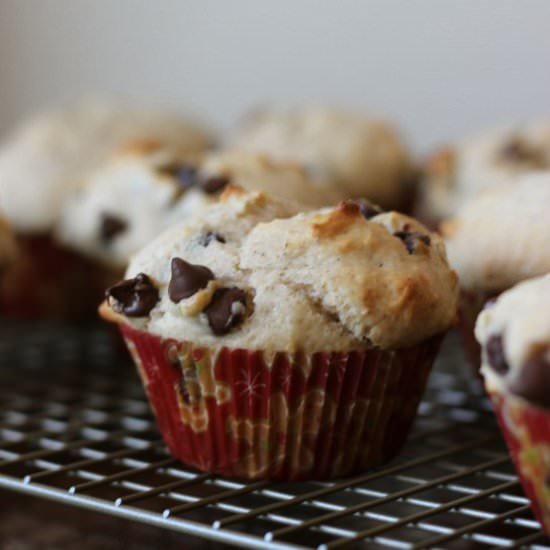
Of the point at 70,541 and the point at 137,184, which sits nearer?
the point at 70,541

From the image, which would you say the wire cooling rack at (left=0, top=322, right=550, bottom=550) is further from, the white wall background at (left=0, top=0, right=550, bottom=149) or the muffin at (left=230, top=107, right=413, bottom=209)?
the white wall background at (left=0, top=0, right=550, bottom=149)

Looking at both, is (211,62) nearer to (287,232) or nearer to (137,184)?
(137,184)

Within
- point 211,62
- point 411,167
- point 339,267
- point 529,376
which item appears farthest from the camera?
point 211,62

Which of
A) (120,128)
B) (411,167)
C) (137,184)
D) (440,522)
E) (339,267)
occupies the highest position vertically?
(120,128)

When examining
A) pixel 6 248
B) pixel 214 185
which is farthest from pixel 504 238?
pixel 6 248

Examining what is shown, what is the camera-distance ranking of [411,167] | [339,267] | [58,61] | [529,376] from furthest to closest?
[58,61] → [411,167] → [339,267] → [529,376]

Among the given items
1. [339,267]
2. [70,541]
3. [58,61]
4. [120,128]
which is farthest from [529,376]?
[58,61]

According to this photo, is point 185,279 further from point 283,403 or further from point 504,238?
point 504,238
